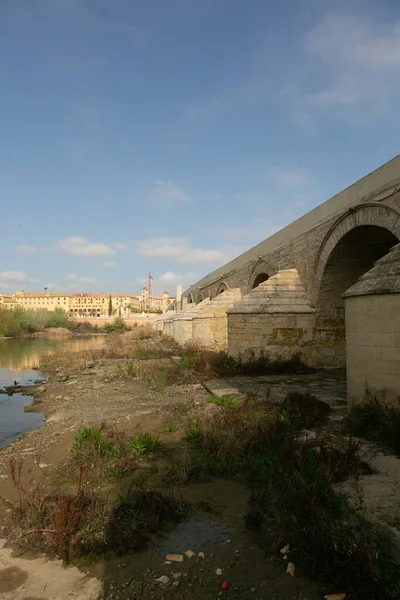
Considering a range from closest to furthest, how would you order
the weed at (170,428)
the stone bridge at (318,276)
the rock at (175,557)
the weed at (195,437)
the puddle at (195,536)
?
1. the rock at (175,557)
2. the puddle at (195,536)
3. the weed at (195,437)
4. the weed at (170,428)
5. the stone bridge at (318,276)

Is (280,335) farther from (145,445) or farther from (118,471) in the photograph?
(118,471)

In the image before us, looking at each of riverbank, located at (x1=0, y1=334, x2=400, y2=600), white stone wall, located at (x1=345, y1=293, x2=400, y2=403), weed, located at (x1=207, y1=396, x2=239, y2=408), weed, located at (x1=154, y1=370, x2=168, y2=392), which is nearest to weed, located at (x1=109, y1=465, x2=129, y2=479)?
riverbank, located at (x1=0, y1=334, x2=400, y2=600)

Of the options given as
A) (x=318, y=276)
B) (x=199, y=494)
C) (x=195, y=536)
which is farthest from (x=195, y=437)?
(x=318, y=276)

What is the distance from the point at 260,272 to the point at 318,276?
467 cm

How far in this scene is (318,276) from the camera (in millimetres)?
9992

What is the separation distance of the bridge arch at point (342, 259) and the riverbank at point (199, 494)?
349cm

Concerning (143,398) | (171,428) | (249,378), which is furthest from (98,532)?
(249,378)

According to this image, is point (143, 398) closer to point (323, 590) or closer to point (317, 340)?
point (317, 340)

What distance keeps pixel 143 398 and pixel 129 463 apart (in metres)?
3.75

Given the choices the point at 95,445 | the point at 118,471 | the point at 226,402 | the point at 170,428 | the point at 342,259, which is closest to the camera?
the point at 118,471

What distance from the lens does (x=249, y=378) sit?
894 centimetres

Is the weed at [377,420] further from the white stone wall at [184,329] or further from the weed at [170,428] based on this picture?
the white stone wall at [184,329]

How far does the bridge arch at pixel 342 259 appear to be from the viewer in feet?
25.1

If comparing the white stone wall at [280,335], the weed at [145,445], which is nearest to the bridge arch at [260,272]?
the white stone wall at [280,335]
